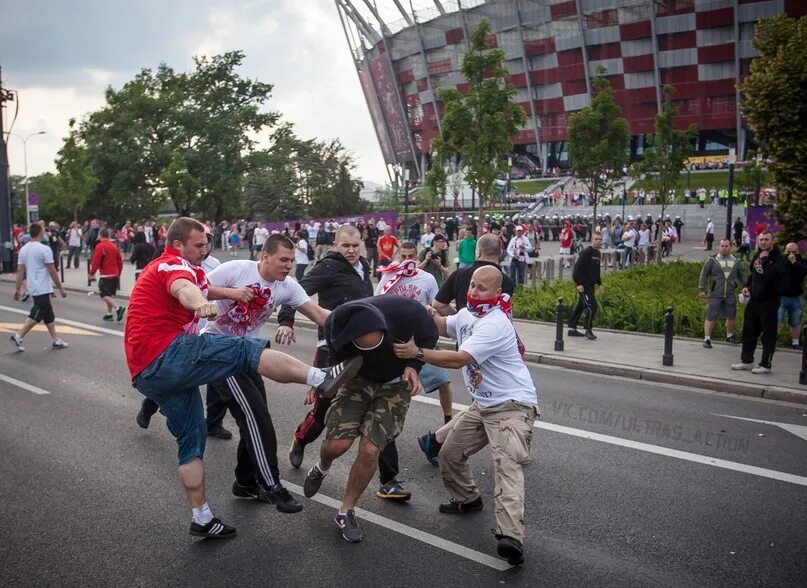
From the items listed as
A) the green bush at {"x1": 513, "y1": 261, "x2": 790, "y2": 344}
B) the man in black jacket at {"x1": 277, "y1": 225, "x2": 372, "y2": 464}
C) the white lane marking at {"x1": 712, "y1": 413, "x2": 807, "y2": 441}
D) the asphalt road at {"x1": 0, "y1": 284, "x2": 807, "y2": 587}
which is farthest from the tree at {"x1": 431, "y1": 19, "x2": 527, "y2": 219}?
the man in black jacket at {"x1": 277, "y1": 225, "x2": 372, "y2": 464}

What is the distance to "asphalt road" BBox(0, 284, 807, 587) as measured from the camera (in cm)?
483

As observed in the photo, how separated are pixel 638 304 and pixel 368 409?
11444 mm

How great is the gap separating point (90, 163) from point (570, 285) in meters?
46.3

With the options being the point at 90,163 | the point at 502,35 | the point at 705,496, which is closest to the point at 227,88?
the point at 90,163

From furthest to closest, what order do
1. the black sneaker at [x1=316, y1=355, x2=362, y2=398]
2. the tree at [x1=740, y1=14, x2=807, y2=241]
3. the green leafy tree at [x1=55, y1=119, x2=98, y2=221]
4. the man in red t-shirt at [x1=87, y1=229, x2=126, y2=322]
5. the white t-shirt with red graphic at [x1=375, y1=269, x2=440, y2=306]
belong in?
the green leafy tree at [x1=55, y1=119, x2=98, y2=221] < the man in red t-shirt at [x1=87, y1=229, x2=126, y2=322] < the tree at [x1=740, y1=14, x2=807, y2=241] < the white t-shirt with red graphic at [x1=375, y1=269, x2=440, y2=306] < the black sneaker at [x1=316, y1=355, x2=362, y2=398]

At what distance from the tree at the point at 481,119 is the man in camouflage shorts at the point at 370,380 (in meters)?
17.2

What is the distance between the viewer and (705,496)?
6.21 m

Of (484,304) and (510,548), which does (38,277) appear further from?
(510,548)

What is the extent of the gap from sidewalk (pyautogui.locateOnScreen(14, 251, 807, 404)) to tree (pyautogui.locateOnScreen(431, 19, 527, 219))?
806 centimetres

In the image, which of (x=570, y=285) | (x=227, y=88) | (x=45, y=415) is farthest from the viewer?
(x=227, y=88)

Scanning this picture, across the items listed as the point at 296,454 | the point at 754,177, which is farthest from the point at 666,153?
the point at 296,454

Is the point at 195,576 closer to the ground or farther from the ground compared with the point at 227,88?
closer to the ground

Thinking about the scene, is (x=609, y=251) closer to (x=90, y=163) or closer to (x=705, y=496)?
(x=705, y=496)

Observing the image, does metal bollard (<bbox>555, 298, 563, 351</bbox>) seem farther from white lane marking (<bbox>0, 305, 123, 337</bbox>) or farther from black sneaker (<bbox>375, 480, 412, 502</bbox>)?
white lane marking (<bbox>0, 305, 123, 337</bbox>)
